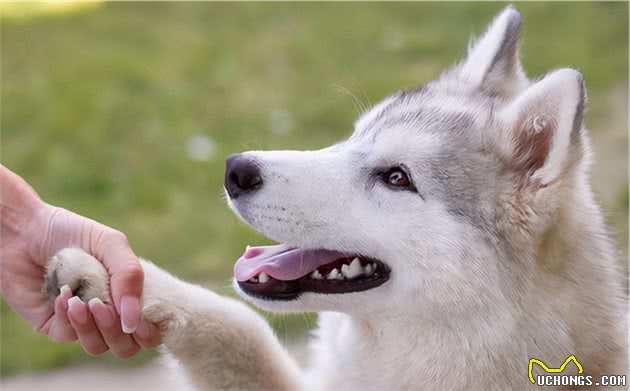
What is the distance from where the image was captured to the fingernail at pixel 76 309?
2648 mm

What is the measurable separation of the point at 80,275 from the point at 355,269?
0.86 metres

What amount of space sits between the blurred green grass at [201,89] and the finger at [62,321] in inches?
73.3

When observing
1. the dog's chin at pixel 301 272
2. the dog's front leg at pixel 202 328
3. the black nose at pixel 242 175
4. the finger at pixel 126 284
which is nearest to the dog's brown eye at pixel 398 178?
the dog's chin at pixel 301 272

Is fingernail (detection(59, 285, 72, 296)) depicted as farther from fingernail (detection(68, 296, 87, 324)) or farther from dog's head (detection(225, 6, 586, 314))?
dog's head (detection(225, 6, 586, 314))

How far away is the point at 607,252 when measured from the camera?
114 inches

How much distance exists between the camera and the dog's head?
8.64 ft

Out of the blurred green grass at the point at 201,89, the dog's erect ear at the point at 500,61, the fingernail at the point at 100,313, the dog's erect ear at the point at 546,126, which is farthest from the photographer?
the blurred green grass at the point at 201,89

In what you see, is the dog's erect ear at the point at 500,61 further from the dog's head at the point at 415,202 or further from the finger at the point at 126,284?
the finger at the point at 126,284

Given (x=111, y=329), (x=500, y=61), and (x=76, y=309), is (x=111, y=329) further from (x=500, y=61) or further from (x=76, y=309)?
(x=500, y=61)

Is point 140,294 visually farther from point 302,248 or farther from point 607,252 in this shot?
point 607,252

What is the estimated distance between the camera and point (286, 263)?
111 inches

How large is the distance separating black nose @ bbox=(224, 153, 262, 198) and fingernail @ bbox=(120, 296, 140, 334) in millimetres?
457

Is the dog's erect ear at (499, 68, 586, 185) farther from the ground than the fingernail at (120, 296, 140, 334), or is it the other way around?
the dog's erect ear at (499, 68, 586, 185)

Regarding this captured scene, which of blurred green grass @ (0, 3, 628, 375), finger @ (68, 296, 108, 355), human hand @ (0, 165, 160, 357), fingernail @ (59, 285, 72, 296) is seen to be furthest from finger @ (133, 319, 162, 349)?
blurred green grass @ (0, 3, 628, 375)
